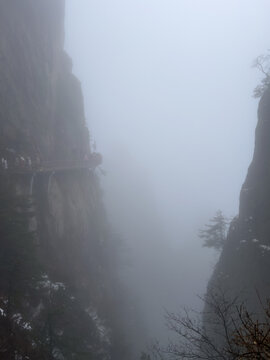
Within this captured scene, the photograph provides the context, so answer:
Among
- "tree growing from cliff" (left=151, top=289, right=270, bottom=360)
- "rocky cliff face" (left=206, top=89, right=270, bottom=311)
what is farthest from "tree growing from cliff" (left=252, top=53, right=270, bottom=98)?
"tree growing from cliff" (left=151, top=289, right=270, bottom=360)

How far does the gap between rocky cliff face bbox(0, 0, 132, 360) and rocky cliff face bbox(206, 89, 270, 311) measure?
11.5 meters

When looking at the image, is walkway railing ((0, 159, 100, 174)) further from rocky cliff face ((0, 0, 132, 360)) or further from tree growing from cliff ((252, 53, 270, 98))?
tree growing from cliff ((252, 53, 270, 98))

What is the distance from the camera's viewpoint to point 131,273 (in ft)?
182

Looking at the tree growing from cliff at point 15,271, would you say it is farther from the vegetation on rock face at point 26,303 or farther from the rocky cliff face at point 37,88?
the rocky cliff face at point 37,88

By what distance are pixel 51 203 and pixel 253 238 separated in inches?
694

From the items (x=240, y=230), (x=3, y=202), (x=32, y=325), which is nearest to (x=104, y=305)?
(x=32, y=325)

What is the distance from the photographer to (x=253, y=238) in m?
19.9

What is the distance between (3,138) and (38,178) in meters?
4.94

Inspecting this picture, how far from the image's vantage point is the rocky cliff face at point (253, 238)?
18125 millimetres

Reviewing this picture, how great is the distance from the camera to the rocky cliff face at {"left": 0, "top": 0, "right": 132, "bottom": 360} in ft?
53.6

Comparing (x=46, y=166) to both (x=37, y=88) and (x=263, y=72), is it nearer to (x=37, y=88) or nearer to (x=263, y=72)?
(x=37, y=88)

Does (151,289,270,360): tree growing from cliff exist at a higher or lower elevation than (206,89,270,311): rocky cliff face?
lower

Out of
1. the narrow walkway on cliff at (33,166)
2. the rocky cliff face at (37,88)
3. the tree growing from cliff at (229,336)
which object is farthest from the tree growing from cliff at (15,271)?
the rocky cliff face at (37,88)

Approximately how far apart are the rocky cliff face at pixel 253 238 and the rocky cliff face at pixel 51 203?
11456 millimetres
